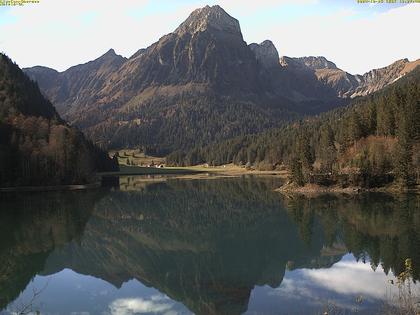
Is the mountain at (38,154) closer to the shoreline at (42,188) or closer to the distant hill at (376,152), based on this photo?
the shoreline at (42,188)

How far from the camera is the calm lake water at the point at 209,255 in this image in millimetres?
33250

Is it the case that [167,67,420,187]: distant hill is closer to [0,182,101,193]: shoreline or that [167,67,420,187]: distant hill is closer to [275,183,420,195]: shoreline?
[275,183,420,195]: shoreline

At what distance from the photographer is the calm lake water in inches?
1309

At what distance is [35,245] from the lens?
5750cm

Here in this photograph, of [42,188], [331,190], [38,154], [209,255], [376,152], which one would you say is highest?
[38,154]

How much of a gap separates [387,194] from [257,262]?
61.3 metres

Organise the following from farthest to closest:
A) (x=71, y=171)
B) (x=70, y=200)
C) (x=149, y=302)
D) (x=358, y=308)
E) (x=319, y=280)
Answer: (x=71, y=171)
(x=70, y=200)
(x=319, y=280)
(x=149, y=302)
(x=358, y=308)

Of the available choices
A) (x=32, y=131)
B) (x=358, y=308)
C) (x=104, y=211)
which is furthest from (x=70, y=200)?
(x=358, y=308)

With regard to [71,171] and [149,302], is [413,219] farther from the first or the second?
[71,171]

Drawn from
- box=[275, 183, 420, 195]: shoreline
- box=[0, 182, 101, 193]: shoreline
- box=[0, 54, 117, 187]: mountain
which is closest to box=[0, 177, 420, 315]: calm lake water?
box=[275, 183, 420, 195]: shoreline

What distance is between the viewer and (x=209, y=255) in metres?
49.9

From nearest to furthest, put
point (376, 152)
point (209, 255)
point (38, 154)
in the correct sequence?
point (209, 255), point (376, 152), point (38, 154)

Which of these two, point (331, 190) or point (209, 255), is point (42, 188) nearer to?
point (331, 190)

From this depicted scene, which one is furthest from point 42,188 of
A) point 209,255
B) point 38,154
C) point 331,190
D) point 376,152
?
point 209,255
